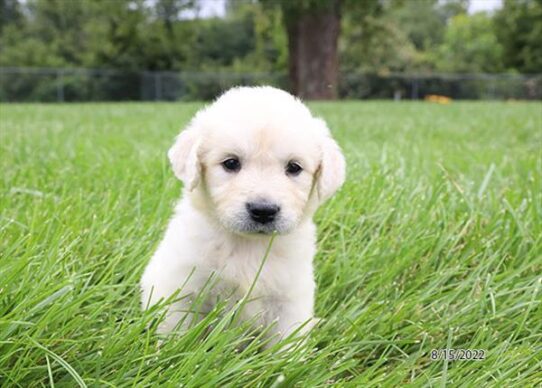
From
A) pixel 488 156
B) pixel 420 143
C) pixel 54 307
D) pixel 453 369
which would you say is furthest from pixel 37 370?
pixel 420 143

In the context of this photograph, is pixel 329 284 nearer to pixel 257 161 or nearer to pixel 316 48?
pixel 257 161

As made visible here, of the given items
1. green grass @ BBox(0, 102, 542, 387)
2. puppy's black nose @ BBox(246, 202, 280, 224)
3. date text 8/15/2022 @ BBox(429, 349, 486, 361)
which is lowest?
date text 8/15/2022 @ BBox(429, 349, 486, 361)

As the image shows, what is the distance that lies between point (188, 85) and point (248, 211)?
105ft

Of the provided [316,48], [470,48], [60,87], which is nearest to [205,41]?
[60,87]

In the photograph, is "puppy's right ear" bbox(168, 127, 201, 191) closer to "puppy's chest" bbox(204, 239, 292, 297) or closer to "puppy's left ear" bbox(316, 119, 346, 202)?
"puppy's chest" bbox(204, 239, 292, 297)

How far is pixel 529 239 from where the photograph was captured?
292 cm

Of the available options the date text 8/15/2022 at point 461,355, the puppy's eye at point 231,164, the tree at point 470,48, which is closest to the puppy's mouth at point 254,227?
the puppy's eye at point 231,164

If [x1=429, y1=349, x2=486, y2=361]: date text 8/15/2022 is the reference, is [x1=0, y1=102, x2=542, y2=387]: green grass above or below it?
above

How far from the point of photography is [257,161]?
223cm

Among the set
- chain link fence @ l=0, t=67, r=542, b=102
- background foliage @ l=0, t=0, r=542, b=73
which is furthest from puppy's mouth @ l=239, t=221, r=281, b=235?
background foliage @ l=0, t=0, r=542, b=73

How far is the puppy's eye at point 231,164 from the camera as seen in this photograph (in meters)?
2.26

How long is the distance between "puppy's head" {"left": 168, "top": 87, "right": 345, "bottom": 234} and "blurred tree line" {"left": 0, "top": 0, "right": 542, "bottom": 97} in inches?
862

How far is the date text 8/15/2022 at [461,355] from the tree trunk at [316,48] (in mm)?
20261

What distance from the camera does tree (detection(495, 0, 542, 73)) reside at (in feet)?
147
